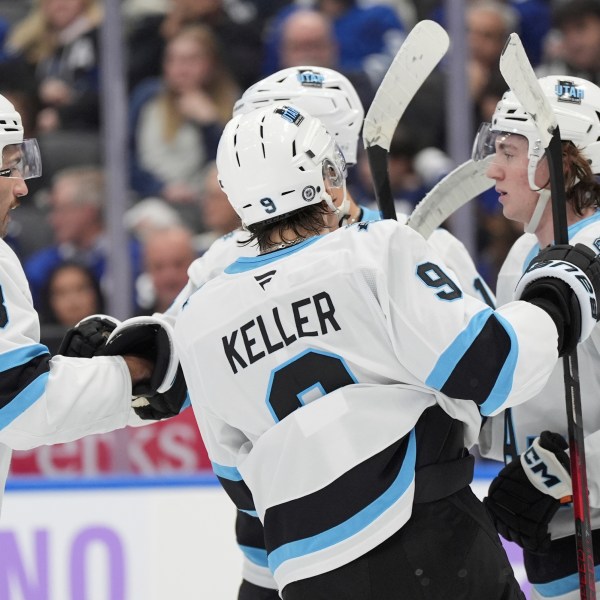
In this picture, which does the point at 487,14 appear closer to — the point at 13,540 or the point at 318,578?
the point at 13,540

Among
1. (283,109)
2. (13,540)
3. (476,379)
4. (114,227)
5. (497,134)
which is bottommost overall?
(13,540)

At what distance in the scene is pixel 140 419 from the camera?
247 centimetres

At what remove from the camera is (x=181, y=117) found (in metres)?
5.02

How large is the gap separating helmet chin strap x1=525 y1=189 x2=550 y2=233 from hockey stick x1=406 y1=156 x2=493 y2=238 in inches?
6.0

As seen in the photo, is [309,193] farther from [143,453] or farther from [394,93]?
[143,453]

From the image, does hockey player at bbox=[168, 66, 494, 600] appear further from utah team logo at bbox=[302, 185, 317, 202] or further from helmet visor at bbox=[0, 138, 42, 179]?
utah team logo at bbox=[302, 185, 317, 202]

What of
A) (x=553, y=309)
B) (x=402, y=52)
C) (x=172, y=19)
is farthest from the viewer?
(x=172, y=19)

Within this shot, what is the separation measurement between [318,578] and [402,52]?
973 millimetres

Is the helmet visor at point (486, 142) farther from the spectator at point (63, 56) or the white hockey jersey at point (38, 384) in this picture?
the spectator at point (63, 56)

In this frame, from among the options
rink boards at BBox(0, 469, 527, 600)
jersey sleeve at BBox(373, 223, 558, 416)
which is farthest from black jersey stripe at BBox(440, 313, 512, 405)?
rink boards at BBox(0, 469, 527, 600)

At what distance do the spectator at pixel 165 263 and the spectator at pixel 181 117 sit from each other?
140mm

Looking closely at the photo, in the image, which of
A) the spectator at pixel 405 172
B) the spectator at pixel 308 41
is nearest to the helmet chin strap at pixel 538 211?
the spectator at pixel 405 172

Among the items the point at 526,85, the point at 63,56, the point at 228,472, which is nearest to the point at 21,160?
the point at 228,472

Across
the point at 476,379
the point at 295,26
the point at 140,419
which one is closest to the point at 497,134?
the point at 476,379
